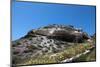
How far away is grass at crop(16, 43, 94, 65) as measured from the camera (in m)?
2.57

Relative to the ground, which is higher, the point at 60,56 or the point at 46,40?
the point at 46,40

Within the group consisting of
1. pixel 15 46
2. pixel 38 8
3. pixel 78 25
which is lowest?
pixel 15 46

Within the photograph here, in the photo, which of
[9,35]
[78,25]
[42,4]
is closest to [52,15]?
[42,4]

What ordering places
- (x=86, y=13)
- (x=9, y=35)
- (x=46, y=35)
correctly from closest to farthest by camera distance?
Answer: (x=9, y=35), (x=46, y=35), (x=86, y=13)

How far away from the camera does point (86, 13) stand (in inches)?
111

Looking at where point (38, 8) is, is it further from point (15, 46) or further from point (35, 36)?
point (15, 46)

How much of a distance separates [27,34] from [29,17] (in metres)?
0.20

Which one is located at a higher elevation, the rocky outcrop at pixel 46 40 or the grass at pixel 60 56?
the rocky outcrop at pixel 46 40

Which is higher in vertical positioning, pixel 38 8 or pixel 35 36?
pixel 38 8

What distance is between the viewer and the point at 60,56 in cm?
267

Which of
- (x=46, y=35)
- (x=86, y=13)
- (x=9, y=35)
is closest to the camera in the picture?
(x=9, y=35)

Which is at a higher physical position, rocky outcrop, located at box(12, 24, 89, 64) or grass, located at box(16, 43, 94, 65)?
rocky outcrop, located at box(12, 24, 89, 64)

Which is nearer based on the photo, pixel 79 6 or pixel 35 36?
pixel 35 36

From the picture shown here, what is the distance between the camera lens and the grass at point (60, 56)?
2.57 m
